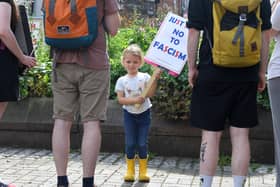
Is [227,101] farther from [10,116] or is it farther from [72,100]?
[10,116]

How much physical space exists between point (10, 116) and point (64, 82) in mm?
2496

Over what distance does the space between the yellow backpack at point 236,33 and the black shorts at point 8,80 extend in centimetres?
163

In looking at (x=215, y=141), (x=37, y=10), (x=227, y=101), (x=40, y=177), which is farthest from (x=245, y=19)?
(x=37, y=10)

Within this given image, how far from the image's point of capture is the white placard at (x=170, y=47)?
218 inches

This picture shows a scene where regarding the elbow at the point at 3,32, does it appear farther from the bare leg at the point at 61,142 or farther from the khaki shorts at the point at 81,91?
the bare leg at the point at 61,142

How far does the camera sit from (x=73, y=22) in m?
4.42

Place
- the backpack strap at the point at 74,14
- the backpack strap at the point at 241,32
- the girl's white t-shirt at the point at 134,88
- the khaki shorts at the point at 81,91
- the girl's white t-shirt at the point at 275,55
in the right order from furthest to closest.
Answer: the girl's white t-shirt at the point at 134,88 → the khaki shorts at the point at 81,91 → the backpack strap at the point at 74,14 → the girl's white t-shirt at the point at 275,55 → the backpack strap at the point at 241,32

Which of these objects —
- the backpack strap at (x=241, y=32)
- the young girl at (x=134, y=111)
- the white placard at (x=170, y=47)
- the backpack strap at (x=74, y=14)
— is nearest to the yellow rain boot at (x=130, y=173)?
the young girl at (x=134, y=111)

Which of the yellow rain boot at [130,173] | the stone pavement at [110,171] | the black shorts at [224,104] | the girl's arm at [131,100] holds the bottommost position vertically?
the stone pavement at [110,171]

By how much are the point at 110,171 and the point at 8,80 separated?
1629 mm

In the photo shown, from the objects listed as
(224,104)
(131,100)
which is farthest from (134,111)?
(224,104)

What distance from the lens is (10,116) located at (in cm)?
692

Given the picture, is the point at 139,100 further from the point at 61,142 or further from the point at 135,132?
the point at 61,142

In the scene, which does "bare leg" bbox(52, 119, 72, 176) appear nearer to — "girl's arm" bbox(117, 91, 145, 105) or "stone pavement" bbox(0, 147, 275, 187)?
"stone pavement" bbox(0, 147, 275, 187)
